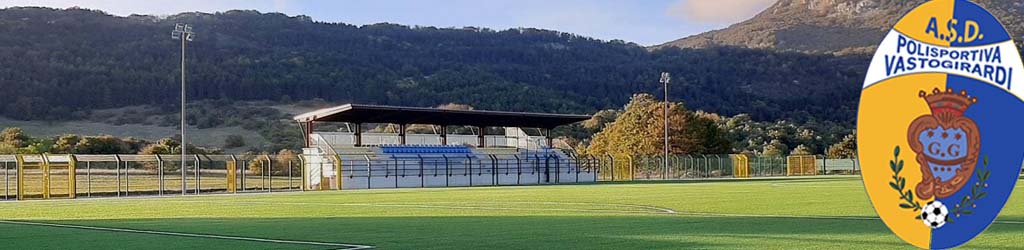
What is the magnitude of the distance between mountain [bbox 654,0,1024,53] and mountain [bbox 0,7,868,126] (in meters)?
15.1

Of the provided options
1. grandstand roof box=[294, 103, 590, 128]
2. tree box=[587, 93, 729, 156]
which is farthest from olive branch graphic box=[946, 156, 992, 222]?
tree box=[587, 93, 729, 156]

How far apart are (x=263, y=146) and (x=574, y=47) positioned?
6354cm

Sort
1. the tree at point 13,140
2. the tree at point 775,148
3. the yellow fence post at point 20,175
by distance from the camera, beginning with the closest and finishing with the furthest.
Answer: the yellow fence post at point 20,175 < the tree at point 13,140 < the tree at point 775,148

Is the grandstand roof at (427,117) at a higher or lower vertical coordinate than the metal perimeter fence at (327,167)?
higher

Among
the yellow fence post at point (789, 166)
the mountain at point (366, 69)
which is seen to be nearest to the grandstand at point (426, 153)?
the yellow fence post at point (789, 166)

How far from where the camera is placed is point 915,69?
4809 millimetres

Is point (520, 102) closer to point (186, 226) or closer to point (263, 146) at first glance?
point (263, 146)

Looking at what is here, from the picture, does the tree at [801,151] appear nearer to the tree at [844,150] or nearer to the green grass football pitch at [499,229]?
the tree at [844,150]

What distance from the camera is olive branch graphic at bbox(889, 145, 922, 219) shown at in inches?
185

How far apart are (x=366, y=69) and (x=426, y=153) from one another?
6266 centimetres

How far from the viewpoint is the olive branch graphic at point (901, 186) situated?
15.4 feet

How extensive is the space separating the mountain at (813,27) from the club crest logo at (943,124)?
136m

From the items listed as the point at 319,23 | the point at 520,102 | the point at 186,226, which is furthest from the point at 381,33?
the point at 186,226

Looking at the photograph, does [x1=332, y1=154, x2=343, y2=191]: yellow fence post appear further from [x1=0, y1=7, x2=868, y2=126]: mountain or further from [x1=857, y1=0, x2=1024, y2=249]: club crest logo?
[x1=0, y1=7, x2=868, y2=126]: mountain
